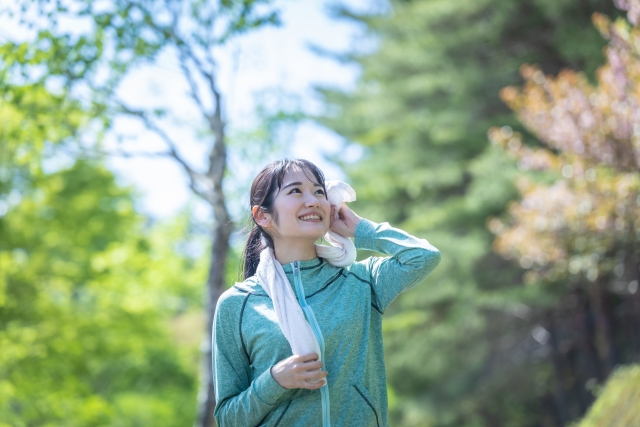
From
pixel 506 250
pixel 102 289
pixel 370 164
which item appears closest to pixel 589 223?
pixel 506 250

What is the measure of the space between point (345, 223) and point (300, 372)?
22.2 inches

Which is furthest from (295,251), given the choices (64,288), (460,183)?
(460,183)

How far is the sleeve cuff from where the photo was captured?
1.81 metres

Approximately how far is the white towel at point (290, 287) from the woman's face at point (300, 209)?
81 millimetres

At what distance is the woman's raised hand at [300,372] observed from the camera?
1.78m

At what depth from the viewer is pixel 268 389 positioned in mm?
1819

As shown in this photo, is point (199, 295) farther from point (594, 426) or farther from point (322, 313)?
point (322, 313)

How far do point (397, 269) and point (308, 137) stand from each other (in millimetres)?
7063

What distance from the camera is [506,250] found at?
919 cm

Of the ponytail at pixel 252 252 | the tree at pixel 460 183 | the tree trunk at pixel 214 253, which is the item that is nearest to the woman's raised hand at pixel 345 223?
the ponytail at pixel 252 252

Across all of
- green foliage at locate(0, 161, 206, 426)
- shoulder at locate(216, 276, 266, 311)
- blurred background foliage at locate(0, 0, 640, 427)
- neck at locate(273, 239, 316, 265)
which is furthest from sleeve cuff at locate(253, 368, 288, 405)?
green foliage at locate(0, 161, 206, 426)

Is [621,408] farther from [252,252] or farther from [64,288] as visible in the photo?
[64,288]

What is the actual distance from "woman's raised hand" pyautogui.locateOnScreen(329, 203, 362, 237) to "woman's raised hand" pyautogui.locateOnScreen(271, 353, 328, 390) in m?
0.49

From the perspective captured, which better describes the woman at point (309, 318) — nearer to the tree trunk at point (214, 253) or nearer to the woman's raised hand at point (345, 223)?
the woman's raised hand at point (345, 223)
